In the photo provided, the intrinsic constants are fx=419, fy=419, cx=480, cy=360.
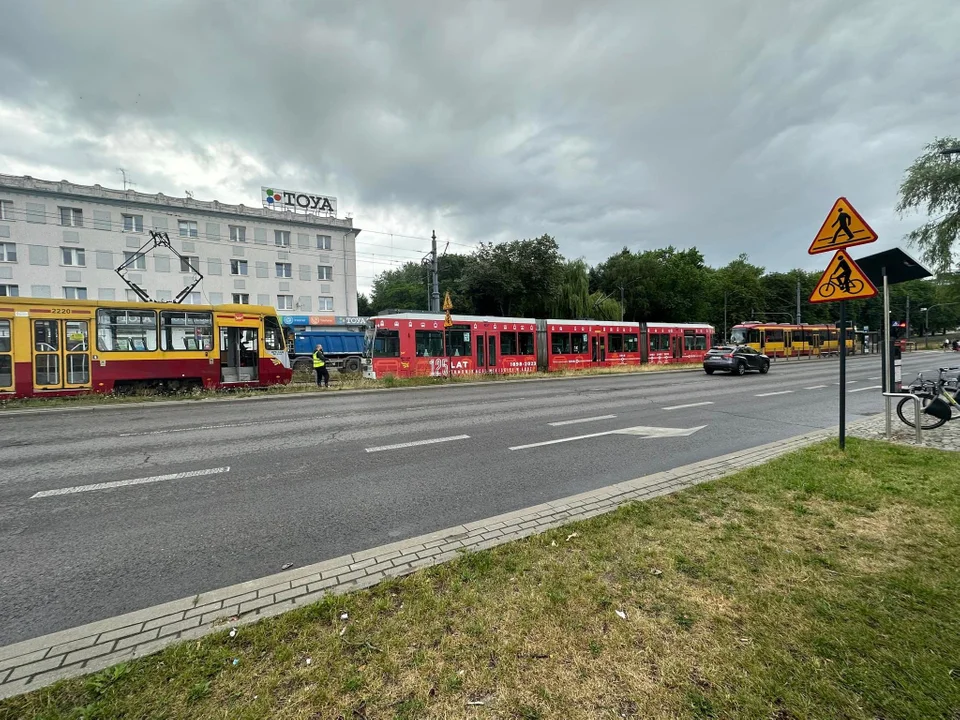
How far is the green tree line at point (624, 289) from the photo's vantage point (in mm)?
36438

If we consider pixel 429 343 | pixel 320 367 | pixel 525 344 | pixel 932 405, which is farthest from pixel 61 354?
pixel 932 405

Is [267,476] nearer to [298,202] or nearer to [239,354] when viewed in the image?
[239,354]

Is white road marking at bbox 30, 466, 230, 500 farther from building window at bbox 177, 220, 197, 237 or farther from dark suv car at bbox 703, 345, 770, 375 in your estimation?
building window at bbox 177, 220, 197, 237

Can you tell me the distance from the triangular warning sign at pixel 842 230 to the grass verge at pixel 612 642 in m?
3.98

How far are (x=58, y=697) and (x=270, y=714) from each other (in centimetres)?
111

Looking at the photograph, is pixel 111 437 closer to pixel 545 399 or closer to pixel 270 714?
pixel 270 714

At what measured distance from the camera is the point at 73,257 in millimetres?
37125

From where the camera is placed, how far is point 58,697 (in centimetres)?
203

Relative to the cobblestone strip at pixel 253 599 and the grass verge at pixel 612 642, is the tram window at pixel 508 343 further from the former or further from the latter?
the grass verge at pixel 612 642

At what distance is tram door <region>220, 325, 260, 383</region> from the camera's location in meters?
15.0

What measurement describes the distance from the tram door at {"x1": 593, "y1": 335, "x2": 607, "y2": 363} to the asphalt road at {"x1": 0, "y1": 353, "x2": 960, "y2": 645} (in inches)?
549

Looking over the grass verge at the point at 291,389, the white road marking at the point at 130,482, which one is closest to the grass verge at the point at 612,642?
the white road marking at the point at 130,482

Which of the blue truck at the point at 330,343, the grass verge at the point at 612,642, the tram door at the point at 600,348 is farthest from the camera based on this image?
the blue truck at the point at 330,343

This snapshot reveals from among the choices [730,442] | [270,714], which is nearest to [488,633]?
[270,714]
